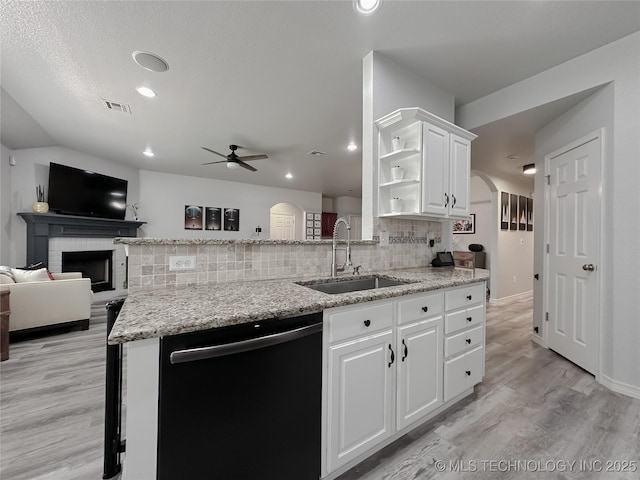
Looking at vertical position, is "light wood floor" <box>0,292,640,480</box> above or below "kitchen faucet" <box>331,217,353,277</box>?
below

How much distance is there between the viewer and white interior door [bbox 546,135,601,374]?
7.43 feet

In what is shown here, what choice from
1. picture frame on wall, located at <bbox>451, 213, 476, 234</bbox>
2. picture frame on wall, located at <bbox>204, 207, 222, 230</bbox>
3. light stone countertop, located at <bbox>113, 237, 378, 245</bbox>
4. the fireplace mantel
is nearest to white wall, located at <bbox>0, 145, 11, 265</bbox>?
the fireplace mantel

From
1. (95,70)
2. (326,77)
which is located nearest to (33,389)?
(95,70)

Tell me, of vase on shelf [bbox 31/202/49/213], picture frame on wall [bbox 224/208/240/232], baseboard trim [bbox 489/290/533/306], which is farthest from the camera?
picture frame on wall [bbox 224/208/240/232]

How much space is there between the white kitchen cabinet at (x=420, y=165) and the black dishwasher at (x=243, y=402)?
4.62ft

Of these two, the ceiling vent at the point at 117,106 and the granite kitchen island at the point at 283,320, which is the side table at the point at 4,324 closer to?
the ceiling vent at the point at 117,106

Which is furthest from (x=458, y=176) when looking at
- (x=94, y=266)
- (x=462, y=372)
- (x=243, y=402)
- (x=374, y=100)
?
(x=94, y=266)

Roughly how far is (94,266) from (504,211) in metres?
8.06

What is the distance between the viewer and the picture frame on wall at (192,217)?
20.9ft

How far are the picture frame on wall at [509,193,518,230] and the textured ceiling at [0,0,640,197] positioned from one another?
321 cm

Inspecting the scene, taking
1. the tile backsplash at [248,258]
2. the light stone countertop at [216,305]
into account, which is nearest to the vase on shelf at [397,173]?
the tile backsplash at [248,258]

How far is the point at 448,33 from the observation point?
1981 millimetres

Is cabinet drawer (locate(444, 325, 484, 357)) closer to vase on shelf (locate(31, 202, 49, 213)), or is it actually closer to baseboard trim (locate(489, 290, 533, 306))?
baseboard trim (locate(489, 290, 533, 306))

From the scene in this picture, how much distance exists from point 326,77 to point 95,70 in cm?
213
